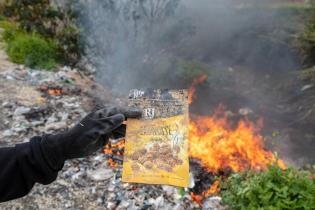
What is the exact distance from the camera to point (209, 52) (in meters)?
7.53

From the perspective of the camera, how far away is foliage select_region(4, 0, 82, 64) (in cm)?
A: 627

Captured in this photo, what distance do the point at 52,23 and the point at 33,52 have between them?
74 centimetres

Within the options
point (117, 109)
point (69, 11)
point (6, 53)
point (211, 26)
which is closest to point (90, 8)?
point (69, 11)

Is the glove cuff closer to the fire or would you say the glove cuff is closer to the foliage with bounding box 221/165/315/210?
the foliage with bounding box 221/165/315/210

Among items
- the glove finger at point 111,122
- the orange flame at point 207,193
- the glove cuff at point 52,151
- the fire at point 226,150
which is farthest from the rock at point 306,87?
the glove cuff at point 52,151

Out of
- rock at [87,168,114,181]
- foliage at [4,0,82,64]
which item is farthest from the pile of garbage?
foliage at [4,0,82,64]

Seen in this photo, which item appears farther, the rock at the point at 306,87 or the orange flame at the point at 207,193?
Answer: the rock at the point at 306,87

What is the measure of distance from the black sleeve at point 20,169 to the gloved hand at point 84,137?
4 cm

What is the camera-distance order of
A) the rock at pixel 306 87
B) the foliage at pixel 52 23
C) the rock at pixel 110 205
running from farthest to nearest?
1. the foliage at pixel 52 23
2. the rock at pixel 306 87
3. the rock at pixel 110 205

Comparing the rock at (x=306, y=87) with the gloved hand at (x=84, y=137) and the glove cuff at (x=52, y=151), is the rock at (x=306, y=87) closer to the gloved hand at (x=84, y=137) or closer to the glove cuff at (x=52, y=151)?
the gloved hand at (x=84, y=137)

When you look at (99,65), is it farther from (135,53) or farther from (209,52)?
(209,52)

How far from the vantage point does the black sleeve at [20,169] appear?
180 cm

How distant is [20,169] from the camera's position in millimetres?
1827

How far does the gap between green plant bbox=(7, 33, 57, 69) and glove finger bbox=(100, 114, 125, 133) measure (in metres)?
4.31
